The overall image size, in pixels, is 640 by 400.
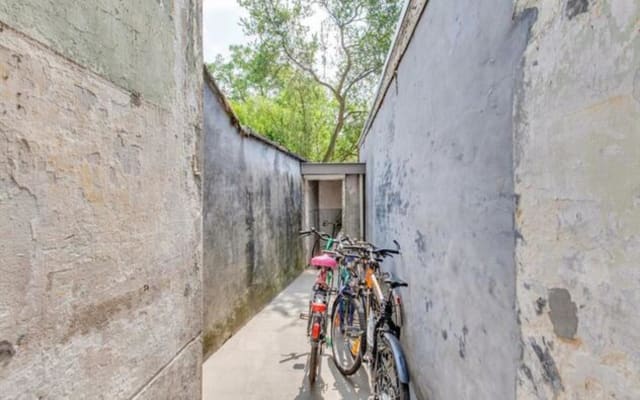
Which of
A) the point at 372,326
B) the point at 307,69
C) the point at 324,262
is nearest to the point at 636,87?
the point at 372,326

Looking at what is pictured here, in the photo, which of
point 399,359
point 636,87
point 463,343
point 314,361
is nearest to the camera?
point 636,87

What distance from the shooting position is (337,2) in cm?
1045

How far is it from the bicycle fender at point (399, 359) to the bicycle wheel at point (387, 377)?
0.06ft

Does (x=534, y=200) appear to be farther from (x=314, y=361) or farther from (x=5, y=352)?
(x=314, y=361)

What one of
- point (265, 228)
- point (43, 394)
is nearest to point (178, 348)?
point (43, 394)

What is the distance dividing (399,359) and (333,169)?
5558mm

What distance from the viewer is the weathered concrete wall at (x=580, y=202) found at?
25.1 inches

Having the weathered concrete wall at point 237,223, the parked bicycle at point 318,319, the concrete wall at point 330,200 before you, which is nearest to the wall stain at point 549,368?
the parked bicycle at point 318,319

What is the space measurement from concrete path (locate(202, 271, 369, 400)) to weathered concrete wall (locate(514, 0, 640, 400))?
72.1 inches

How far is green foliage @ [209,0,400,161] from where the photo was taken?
1052 cm

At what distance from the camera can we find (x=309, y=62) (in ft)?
37.0

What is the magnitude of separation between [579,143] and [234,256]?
3.21 m

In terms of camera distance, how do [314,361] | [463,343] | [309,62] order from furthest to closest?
1. [309,62]
2. [314,361]
3. [463,343]

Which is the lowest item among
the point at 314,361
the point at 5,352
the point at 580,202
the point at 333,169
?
the point at 314,361
